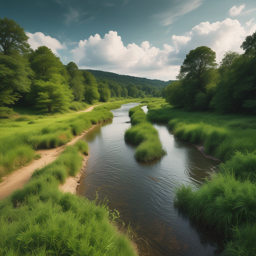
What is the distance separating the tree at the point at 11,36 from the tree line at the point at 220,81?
98.6ft

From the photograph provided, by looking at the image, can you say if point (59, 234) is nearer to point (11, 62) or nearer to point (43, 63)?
point (11, 62)

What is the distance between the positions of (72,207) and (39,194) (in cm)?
143

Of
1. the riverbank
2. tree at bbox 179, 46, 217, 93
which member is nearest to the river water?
the riverbank

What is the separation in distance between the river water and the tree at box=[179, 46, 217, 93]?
1965 cm

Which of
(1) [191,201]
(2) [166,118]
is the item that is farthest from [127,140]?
(2) [166,118]

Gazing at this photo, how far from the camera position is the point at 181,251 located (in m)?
3.64

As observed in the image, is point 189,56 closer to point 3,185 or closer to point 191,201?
point 191,201

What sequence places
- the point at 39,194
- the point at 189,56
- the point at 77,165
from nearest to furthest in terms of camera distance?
the point at 39,194 < the point at 77,165 < the point at 189,56

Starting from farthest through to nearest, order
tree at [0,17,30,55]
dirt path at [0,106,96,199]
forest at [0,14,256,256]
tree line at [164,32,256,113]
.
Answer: tree at [0,17,30,55] < tree line at [164,32,256,113] < dirt path at [0,106,96,199] < forest at [0,14,256,256]

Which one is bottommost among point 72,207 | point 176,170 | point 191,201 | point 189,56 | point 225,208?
point 176,170

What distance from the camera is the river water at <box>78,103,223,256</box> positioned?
3844mm

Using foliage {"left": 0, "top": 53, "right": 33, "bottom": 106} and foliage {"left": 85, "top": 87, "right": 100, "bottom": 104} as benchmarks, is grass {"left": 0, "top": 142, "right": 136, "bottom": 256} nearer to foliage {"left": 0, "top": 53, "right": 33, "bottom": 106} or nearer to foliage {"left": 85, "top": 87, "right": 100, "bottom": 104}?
foliage {"left": 0, "top": 53, "right": 33, "bottom": 106}

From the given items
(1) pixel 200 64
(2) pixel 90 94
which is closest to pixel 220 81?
(1) pixel 200 64

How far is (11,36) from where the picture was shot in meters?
23.8
